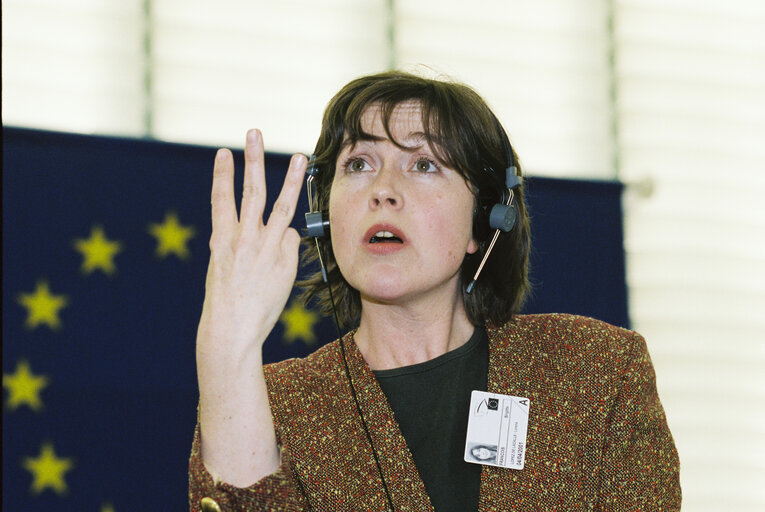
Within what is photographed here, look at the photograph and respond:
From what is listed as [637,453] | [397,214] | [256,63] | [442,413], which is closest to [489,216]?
[397,214]

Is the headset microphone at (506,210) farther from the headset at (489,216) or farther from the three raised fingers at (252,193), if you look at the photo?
the three raised fingers at (252,193)

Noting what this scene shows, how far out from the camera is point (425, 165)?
1634 mm

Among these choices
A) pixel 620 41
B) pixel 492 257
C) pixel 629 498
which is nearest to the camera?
pixel 629 498

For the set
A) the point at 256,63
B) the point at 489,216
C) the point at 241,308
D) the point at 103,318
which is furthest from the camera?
the point at 256,63

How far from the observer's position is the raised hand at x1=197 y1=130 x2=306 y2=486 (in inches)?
46.9

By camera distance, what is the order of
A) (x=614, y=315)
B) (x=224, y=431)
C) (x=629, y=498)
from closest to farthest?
(x=224, y=431)
(x=629, y=498)
(x=614, y=315)

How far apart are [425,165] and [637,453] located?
2.30ft

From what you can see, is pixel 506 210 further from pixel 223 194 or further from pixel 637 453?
pixel 223 194

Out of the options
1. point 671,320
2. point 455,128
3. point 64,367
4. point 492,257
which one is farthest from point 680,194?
point 64,367

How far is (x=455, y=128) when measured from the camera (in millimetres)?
1661

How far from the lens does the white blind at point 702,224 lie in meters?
3.08

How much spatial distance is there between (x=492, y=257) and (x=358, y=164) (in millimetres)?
437

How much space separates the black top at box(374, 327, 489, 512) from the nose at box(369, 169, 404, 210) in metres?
0.35

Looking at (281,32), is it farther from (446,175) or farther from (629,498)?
(629,498)
